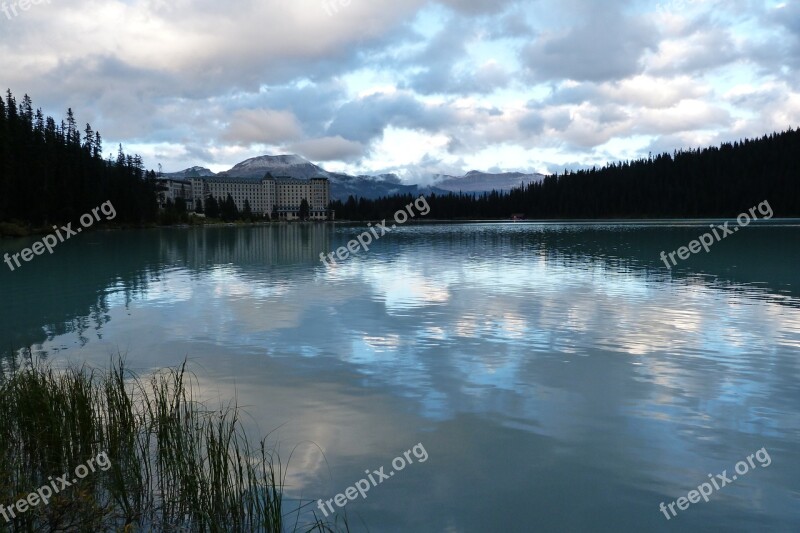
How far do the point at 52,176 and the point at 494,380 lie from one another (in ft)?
325

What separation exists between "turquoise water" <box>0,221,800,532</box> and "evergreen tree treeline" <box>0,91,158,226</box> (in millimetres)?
64787

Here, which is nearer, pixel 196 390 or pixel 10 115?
pixel 196 390

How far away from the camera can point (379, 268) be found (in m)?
39.3

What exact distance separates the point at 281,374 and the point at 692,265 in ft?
107

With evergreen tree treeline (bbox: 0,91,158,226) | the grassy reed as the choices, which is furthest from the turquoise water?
evergreen tree treeline (bbox: 0,91,158,226)

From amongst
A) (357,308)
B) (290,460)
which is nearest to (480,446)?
(290,460)

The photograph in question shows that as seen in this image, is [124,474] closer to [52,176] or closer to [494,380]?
[494,380]

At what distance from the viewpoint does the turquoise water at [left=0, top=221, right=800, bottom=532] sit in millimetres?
8195

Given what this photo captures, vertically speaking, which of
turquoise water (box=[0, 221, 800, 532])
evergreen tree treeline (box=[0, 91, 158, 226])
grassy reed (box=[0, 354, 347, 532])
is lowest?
turquoise water (box=[0, 221, 800, 532])

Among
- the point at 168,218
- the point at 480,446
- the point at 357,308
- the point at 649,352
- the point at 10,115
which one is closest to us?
the point at 480,446

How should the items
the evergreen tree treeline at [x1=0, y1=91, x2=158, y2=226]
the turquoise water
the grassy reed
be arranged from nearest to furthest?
the grassy reed < the turquoise water < the evergreen tree treeline at [x1=0, y1=91, x2=158, y2=226]

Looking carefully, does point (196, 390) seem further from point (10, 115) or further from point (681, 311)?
point (10, 115)

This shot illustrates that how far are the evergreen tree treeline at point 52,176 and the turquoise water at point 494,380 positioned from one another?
64.8 metres

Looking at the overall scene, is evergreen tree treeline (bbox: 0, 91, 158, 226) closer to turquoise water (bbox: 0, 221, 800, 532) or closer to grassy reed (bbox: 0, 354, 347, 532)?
turquoise water (bbox: 0, 221, 800, 532)
